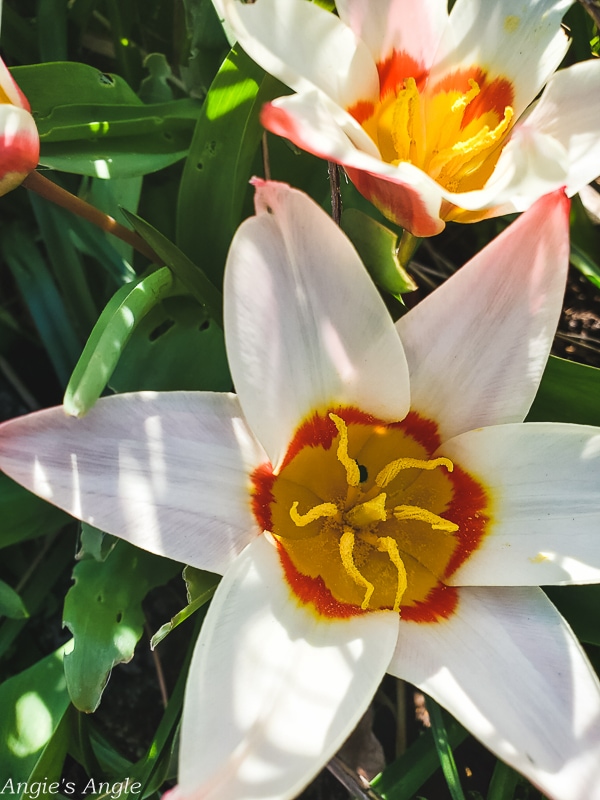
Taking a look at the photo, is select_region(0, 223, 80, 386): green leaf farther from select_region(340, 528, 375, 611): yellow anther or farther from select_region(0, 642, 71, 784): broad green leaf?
select_region(340, 528, 375, 611): yellow anther

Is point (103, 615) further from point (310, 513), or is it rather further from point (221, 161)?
point (221, 161)

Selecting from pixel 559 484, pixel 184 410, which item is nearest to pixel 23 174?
pixel 184 410

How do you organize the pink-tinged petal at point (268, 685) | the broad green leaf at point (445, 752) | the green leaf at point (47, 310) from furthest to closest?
the green leaf at point (47, 310) → the broad green leaf at point (445, 752) → the pink-tinged petal at point (268, 685)

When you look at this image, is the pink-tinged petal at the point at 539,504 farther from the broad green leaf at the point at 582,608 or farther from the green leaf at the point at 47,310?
the green leaf at the point at 47,310

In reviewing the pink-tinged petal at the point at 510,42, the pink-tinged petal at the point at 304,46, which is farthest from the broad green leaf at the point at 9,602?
the pink-tinged petal at the point at 510,42

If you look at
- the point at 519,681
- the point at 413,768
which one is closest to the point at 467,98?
the point at 519,681
